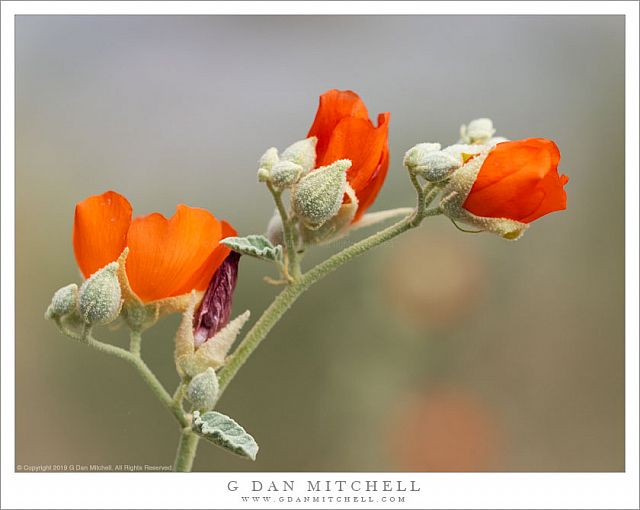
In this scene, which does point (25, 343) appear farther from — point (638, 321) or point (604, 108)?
point (604, 108)

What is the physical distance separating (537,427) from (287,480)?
4.89 feet

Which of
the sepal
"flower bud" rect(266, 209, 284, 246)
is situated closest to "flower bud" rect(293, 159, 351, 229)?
"flower bud" rect(266, 209, 284, 246)

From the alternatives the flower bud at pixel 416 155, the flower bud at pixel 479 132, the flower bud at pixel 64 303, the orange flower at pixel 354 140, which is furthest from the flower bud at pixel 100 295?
the flower bud at pixel 479 132

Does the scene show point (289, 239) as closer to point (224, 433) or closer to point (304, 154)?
point (304, 154)

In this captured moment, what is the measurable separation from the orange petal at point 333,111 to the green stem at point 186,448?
19.2 inches

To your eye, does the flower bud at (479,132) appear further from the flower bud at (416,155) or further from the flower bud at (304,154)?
the flower bud at (304,154)

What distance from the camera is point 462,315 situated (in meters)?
3.04

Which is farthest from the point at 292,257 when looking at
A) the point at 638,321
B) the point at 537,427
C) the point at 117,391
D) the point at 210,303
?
the point at 537,427

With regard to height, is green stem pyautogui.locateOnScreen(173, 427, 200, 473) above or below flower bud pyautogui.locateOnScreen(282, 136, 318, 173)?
below

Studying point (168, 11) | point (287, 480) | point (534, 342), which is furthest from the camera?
point (534, 342)

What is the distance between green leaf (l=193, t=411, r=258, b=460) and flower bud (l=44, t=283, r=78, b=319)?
25cm

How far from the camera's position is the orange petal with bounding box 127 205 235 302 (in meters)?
1.37

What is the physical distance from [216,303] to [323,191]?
0.85ft

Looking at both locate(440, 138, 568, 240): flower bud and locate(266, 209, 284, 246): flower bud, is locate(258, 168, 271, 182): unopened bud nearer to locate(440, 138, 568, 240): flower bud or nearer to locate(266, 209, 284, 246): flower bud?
locate(266, 209, 284, 246): flower bud
